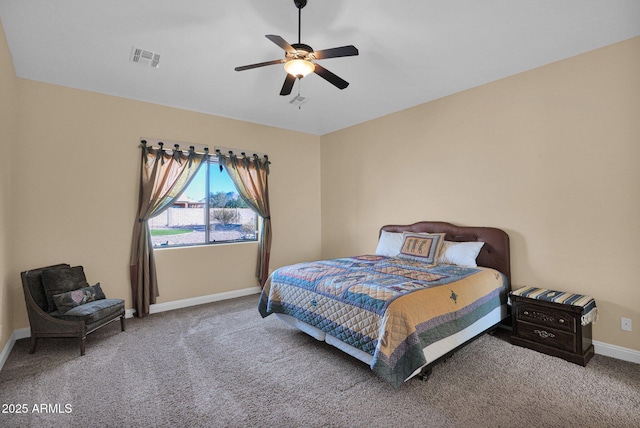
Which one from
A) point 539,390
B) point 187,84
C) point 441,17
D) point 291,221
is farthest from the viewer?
point 291,221

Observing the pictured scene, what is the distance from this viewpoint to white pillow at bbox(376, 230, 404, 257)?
4105 millimetres

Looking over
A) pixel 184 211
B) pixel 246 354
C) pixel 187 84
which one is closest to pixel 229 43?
pixel 187 84

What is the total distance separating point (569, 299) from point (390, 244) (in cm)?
201

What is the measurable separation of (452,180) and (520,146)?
2.82 feet

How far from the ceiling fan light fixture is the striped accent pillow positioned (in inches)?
98.4

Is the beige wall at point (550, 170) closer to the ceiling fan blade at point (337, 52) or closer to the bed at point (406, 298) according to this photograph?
the bed at point (406, 298)

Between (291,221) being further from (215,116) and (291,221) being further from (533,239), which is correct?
(533,239)

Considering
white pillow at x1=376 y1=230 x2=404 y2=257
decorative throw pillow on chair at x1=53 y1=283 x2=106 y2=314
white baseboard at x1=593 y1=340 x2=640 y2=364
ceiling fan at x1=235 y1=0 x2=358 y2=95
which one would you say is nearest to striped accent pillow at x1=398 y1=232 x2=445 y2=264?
white pillow at x1=376 y1=230 x2=404 y2=257

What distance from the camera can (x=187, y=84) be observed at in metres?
3.60

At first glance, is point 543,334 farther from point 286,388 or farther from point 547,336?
point 286,388

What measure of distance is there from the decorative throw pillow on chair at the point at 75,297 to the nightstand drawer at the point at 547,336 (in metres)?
4.53

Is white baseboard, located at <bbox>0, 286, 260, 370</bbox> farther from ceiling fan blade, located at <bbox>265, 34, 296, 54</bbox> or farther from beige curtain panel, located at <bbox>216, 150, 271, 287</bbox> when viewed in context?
ceiling fan blade, located at <bbox>265, 34, 296, 54</bbox>

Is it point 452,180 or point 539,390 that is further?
point 452,180

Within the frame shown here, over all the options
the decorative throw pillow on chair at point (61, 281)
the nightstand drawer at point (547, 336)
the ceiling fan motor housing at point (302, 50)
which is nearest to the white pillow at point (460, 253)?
the nightstand drawer at point (547, 336)
